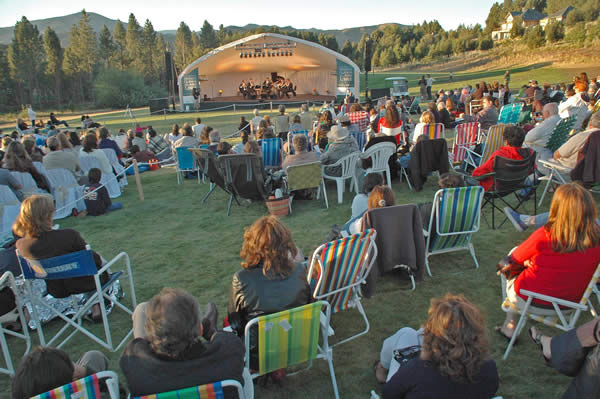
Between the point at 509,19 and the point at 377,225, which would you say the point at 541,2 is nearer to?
the point at 509,19

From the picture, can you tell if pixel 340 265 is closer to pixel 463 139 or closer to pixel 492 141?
pixel 492 141

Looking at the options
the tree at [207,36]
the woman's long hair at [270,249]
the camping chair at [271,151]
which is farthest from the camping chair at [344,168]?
the tree at [207,36]

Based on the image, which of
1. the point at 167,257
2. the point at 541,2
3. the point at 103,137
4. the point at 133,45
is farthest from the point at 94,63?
the point at 541,2

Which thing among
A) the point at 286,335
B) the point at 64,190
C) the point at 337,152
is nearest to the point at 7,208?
the point at 64,190

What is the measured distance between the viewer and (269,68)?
30562 mm

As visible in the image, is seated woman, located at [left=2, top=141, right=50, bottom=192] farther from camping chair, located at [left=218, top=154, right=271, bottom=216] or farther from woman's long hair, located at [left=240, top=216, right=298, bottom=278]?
woman's long hair, located at [left=240, top=216, right=298, bottom=278]

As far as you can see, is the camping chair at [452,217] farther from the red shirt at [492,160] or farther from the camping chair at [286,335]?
the camping chair at [286,335]

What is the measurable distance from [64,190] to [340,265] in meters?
5.22

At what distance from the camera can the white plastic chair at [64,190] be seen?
602 centimetres

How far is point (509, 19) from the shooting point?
95.1 m

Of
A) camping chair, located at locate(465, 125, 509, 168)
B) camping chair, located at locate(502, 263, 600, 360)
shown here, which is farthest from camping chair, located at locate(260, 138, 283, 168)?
camping chair, located at locate(502, 263, 600, 360)

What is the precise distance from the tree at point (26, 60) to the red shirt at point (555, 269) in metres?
62.2

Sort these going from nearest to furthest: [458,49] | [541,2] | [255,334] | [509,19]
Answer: [255,334] < [458,49] < [509,19] < [541,2]

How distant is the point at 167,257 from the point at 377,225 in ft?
8.33
